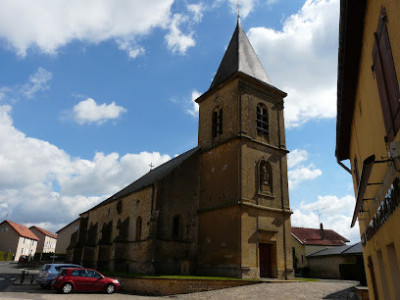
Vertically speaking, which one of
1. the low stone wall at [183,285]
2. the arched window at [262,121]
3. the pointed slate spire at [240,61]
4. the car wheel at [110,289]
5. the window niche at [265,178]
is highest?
the pointed slate spire at [240,61]

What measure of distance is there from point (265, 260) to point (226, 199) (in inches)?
177

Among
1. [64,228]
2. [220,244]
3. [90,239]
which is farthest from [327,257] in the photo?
[64,228]

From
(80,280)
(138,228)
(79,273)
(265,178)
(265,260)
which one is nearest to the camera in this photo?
(80,280)

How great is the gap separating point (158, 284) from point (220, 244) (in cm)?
486

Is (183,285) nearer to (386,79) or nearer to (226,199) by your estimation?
(226,199)

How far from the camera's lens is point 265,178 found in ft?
69.3

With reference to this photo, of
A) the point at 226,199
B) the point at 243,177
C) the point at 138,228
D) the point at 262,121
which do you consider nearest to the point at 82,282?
the point at 138,228

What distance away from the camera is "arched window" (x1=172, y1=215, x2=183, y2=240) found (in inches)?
828

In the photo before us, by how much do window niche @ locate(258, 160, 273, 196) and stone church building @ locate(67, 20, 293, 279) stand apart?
0.07 meters

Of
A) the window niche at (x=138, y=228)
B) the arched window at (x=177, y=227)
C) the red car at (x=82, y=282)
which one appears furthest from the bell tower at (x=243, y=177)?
the red car at (x=82, y=282)

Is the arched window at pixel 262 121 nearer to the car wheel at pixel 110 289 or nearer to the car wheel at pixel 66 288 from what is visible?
the car wheel at pixel 110 289

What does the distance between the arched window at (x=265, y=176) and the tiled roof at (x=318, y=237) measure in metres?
26.8

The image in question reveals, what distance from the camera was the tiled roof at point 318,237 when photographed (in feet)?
149

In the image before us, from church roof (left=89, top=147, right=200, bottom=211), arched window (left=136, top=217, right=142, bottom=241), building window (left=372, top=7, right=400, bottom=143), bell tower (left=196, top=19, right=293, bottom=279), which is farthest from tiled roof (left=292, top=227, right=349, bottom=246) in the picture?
building window (left=372, top=7, right=400, bottom=143)
